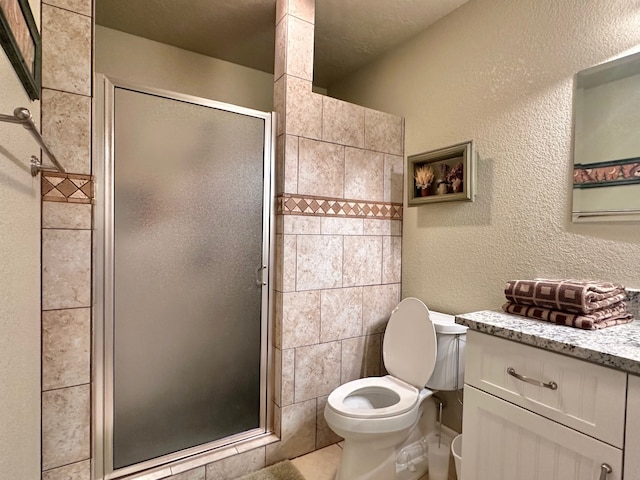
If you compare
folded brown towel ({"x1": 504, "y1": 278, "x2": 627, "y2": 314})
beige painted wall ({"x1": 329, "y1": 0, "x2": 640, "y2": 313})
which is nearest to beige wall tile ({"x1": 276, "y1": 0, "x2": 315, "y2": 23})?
beige painted wall ({"x1": 329, "y1": 0, "x2": 640, "y2": 313})

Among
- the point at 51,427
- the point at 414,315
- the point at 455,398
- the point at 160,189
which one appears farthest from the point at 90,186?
the point at 455,398

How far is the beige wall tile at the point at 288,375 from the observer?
1.81m

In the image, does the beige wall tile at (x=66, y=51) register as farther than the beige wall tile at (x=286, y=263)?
No

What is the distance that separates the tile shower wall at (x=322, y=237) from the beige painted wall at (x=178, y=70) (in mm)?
789

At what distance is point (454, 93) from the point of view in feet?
6.25

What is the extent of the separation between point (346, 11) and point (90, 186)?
1.72 meters

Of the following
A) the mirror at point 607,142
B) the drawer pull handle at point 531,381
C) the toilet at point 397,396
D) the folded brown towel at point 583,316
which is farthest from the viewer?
the toilet at point 397,396

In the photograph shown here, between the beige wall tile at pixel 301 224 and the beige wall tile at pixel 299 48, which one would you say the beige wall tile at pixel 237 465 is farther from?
the beige wall tile at pixel 299 48

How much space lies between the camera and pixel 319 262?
→ 191cm

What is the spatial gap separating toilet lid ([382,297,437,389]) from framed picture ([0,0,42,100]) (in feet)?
5.77

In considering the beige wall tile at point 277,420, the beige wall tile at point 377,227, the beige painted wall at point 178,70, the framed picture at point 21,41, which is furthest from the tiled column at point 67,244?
the beige wall tile at point 377,227

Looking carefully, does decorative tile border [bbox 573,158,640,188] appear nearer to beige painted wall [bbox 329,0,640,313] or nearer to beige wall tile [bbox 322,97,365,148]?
beige painted wall [bbox 329,0,640,313]

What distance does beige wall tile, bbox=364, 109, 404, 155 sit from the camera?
6.85ft

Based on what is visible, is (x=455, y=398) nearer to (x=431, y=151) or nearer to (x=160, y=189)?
(x=431, y=151)
